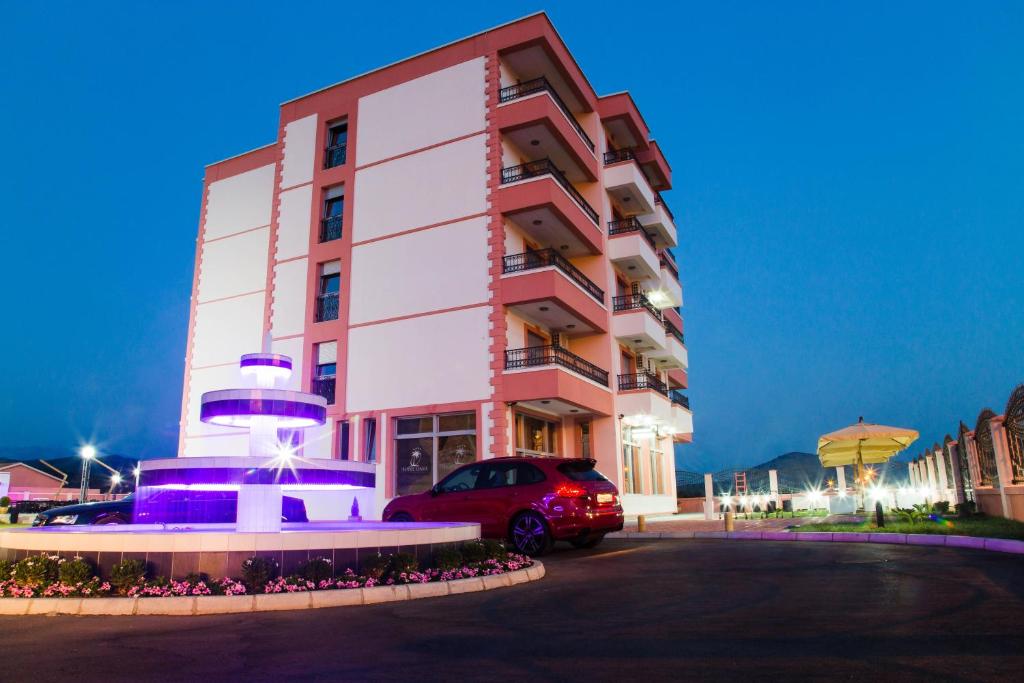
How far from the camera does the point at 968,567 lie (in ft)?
30.8

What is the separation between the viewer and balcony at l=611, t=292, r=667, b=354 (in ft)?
98.0

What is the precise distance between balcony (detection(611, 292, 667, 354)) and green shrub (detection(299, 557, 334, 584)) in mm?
23014

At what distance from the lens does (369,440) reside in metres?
25.0

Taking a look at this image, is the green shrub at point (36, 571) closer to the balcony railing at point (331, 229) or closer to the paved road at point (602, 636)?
the paved road at point (602, 636)

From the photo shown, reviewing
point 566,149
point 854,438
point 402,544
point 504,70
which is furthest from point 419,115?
point 402,544

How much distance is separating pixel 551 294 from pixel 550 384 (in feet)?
9.27

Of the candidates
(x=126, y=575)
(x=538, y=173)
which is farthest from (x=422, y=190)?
(x=126, y=575)

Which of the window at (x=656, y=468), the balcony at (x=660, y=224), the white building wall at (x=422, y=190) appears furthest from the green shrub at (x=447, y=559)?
the balcony at (x=660, y=224)

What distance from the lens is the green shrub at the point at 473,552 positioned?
9211 millimetres

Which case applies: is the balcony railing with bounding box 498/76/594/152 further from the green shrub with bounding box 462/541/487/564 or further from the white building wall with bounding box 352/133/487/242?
the green shrub with bounding box 462/541/487/564

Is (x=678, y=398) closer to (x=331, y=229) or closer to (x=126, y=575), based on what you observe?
(x=331, y=229)

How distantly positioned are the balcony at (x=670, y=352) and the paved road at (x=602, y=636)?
86.5 ft

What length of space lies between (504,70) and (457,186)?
15.6 ft

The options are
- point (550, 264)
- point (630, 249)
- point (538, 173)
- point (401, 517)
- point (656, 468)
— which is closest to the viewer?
point (401, 517)
